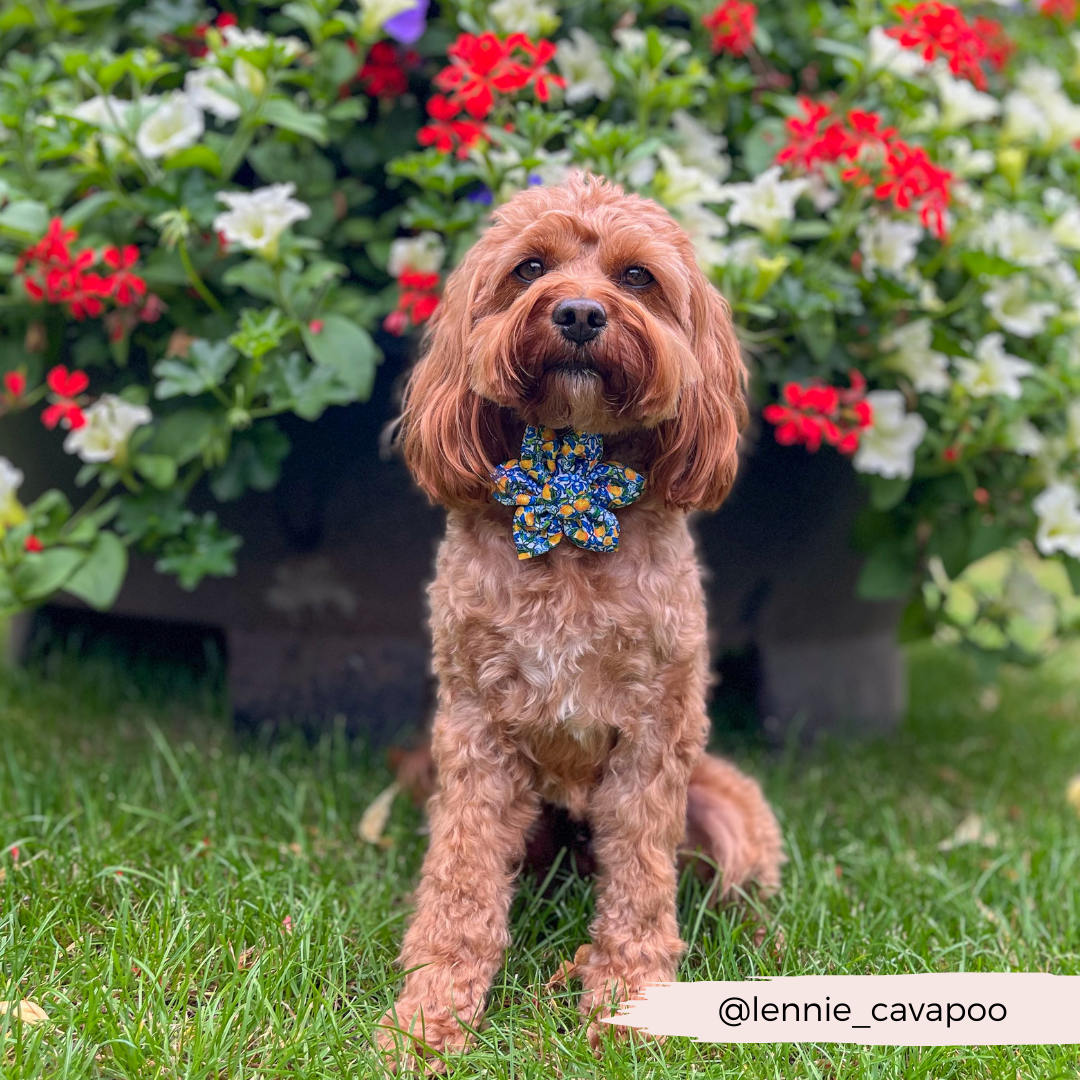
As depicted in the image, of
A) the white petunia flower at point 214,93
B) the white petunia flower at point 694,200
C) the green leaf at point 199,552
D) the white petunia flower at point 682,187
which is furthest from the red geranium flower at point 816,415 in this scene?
the white petunia flower at point 214,93

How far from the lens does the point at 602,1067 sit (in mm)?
2029

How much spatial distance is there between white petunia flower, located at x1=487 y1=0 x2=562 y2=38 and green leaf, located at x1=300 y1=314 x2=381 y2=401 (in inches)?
35.4

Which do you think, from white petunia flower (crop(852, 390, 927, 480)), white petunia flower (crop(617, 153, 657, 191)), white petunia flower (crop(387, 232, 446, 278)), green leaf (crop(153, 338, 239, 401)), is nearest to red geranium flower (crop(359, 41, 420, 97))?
white petunia flower (crop(387, 232, 446, 278))

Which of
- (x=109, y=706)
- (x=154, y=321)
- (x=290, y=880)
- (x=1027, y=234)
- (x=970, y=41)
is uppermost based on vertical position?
(x=970, y=41)

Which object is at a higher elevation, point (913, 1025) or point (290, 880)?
point (913, 1025)

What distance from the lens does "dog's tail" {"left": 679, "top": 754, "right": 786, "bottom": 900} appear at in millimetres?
2568

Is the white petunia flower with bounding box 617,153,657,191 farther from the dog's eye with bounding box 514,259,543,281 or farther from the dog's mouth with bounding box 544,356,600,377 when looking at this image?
the dog's mouth with bounding box 544,356,600,377

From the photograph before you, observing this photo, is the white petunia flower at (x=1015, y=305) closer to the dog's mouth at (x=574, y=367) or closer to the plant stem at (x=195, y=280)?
the dog's mouth at (x=574, y=367)

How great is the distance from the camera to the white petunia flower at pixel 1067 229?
3.34 m

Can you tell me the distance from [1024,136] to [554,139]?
1.48m

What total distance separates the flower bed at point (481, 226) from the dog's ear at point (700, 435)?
765 mm

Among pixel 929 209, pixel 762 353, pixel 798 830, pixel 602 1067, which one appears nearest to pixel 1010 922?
pixel 798 830

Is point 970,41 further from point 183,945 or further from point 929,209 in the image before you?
point 183,945

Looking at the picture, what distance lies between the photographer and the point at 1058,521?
334 cm
